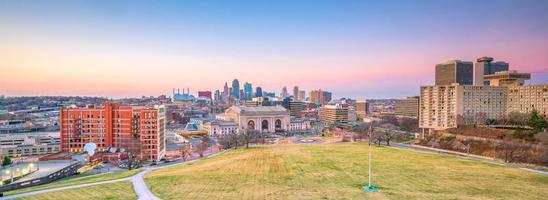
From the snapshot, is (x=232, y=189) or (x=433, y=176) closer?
(x=232, y=189)

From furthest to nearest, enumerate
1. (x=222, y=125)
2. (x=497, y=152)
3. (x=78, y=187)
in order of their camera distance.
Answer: (x=222, y=125), (x=497, y=152), (x=78, y=187)

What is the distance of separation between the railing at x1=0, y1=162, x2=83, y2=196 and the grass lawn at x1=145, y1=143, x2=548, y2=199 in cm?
1875

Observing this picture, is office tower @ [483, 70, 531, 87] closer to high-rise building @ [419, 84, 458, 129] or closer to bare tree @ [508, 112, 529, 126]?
high-rise building @ [419, 84, 458, 129]

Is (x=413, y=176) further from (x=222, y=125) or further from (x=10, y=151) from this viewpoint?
(x=222, y=125)

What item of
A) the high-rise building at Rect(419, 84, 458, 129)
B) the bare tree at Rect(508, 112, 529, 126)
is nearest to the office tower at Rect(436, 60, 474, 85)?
the high-rise building at Rect(419, 84, 458, 129)

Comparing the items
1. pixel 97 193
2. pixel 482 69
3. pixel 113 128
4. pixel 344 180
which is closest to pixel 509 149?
pixel 344 180

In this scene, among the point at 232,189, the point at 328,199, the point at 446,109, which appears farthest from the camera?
the point at 446,109

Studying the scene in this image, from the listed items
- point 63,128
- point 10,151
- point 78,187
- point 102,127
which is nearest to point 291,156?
point 78,187

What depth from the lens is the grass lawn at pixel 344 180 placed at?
3591cm

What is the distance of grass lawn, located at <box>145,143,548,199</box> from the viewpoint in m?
35.9

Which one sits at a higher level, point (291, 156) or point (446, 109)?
point (446, 109)

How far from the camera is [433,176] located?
4562cm

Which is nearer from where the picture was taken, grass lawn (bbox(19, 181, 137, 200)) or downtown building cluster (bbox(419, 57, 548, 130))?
grass lawn (bbox(19, 181, 137, 200))

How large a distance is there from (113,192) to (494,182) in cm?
4580
